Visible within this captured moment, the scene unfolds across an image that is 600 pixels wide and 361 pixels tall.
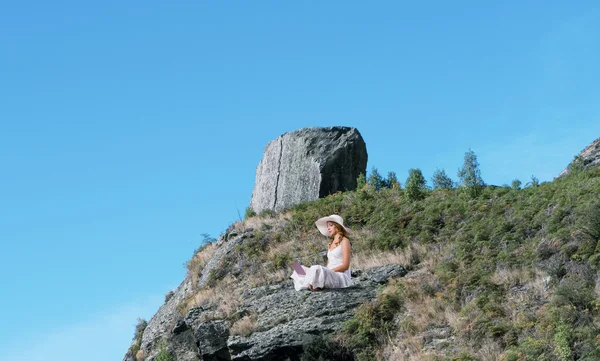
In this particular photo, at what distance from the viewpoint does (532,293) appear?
19.4 m

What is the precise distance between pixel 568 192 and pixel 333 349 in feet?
25.6

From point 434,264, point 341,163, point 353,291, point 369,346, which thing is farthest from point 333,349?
point 341,163

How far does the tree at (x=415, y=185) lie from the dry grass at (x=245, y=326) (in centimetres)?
831

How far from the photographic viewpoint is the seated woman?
883 inches

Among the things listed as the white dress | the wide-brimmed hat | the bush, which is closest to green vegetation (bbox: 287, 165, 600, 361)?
the white dress

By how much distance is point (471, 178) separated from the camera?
2756 centimetres

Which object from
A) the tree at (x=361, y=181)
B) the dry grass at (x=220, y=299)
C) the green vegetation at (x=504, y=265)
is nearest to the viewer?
the green vegetation at (x=504, y=265)

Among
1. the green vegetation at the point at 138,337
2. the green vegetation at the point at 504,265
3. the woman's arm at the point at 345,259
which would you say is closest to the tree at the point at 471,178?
the green vegetation at the point at 504,265

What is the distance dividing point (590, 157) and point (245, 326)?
13.1m

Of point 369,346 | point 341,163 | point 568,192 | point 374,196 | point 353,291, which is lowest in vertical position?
point 369,346

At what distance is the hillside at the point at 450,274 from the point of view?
1795cm

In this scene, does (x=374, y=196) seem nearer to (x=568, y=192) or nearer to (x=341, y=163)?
(x=341, y=163)

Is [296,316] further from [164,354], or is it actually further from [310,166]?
[310,166]

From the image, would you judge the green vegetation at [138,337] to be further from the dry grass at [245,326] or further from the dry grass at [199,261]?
the dry grass at [245,326]
